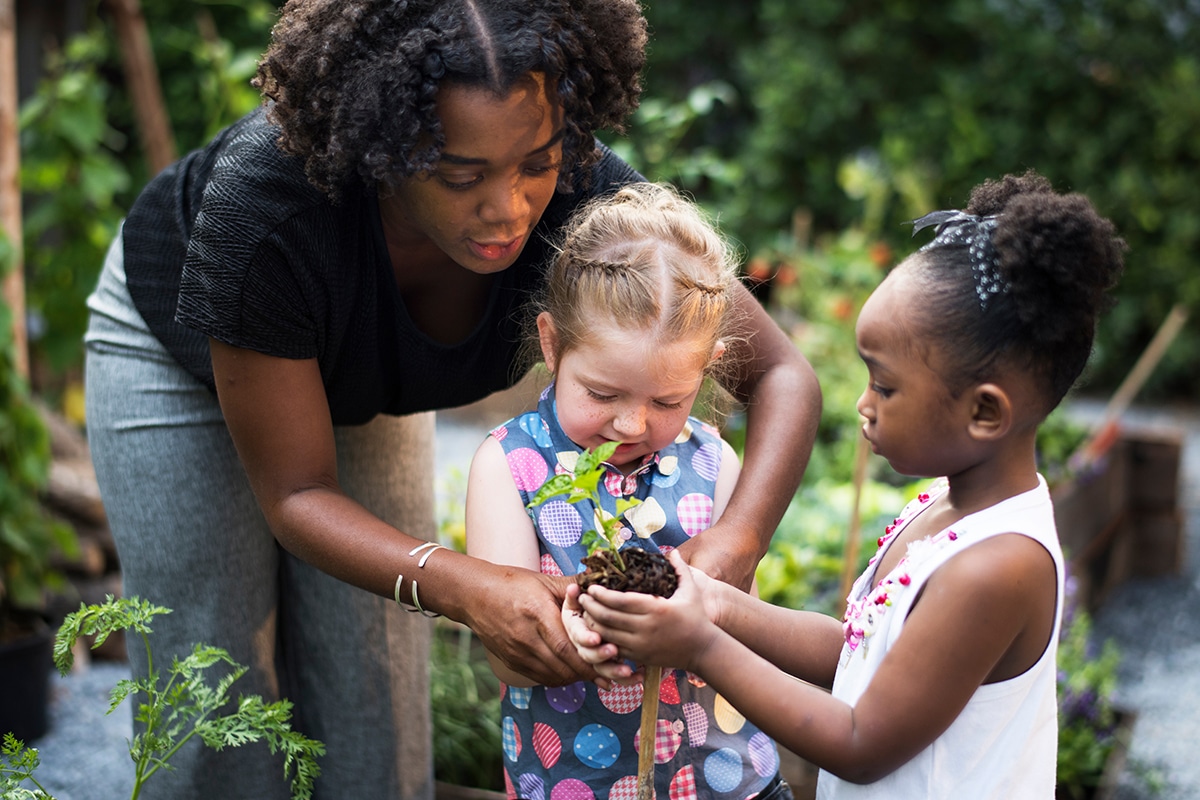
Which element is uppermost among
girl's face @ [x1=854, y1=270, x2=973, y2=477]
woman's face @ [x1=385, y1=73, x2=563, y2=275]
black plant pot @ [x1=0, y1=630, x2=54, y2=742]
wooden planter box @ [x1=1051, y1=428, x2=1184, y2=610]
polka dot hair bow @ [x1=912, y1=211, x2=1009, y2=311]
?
woman's face @ [x1=385, y1=73, x2=563, y2=275]

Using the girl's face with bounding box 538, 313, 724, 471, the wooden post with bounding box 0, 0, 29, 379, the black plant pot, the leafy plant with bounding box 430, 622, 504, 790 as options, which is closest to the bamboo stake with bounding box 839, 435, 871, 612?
the leafy plant with bounding box 430, 622, 504, 790

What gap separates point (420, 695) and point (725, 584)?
1.06 metres

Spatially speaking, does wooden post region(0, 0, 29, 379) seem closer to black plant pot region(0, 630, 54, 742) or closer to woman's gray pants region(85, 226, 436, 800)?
black plant pot region(0, 630, 54, 742)

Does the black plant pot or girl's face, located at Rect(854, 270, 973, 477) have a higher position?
girl's face, located at Rect(854, 270, 973, 477)

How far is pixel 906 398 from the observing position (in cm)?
133

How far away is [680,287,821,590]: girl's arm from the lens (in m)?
1.62

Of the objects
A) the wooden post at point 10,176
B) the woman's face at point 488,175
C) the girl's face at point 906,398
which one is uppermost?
the wooden post at point 10,176

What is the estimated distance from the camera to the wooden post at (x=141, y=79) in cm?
409

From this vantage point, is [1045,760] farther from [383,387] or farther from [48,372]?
[48,372]

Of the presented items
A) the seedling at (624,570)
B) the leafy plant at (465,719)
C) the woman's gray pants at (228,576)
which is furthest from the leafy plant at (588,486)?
the leafy plant at (465,719)

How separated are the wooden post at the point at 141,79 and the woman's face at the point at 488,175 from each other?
3015mm

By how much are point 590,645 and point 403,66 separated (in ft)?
2.54

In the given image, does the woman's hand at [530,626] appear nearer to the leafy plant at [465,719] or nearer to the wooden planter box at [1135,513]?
the leafy plant at [465,719]

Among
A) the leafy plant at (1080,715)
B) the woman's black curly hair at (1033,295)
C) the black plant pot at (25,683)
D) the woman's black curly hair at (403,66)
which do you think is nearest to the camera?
the woman's black curly hair at (1033,295)
